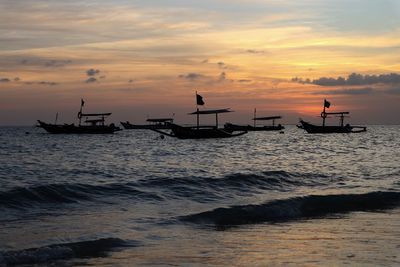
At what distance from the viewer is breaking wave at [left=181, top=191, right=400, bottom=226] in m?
→ 13.9

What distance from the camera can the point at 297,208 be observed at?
16.1 metres

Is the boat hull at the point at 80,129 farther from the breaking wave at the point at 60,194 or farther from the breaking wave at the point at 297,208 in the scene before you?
the breaking wave at the point at 297,208

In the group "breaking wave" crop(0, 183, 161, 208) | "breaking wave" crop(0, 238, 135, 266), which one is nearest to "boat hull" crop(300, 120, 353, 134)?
"breaking wave" crop(0, 183, 161, 208)

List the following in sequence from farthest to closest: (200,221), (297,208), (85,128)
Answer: (85,128), (297,208), (200,221)

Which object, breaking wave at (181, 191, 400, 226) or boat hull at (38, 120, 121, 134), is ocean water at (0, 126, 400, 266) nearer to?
breaking wave at (181, 191, 400, 226)

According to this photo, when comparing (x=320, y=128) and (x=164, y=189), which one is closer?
(x=164, y=189)

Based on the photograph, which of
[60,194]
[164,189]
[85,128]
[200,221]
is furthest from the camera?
[85,128]

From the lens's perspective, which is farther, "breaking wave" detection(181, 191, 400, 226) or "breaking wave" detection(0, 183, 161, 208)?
"breaking wave" detection(0, 183, 161, 208)

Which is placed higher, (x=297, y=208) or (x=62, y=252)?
(x=62, y=252)

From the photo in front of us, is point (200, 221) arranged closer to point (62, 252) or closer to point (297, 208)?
point (297, 208)

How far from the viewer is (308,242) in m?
10.8

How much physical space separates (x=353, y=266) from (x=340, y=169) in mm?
20974

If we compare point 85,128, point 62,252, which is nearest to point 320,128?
point 85,128

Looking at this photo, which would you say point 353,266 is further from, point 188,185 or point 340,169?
point 340,169
